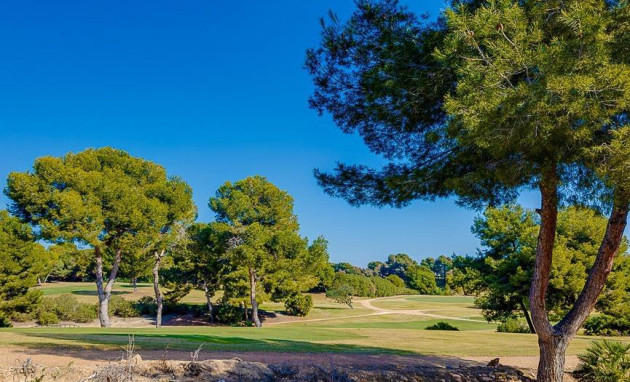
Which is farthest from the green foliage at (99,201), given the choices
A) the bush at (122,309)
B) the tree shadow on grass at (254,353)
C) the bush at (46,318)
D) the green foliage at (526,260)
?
the green foliage at (526,260)

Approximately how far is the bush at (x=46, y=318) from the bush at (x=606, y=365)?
29967mm

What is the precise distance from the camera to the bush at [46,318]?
2877 centimetres

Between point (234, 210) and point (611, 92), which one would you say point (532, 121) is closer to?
point (611, 92)

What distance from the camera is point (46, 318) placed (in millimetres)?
28766

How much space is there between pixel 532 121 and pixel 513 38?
3.62ft

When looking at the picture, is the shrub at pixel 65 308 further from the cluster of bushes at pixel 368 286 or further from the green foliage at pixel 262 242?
the cluster of bushes at pixel 368 286

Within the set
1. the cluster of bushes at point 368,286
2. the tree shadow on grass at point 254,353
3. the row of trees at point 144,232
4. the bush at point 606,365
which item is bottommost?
the tree shadow on grass at point 254,353

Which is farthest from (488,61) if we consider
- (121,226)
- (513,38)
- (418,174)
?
(121,226)

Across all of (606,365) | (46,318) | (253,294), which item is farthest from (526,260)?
(46,318)

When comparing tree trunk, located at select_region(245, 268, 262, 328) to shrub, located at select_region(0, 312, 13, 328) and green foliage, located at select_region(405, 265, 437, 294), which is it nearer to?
shrub, located at select_region(0, 312, 13, 328)

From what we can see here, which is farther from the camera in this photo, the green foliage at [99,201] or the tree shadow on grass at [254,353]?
the green foliage at [99,201]

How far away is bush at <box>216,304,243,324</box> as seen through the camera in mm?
34969

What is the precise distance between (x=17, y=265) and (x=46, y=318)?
3932 mm

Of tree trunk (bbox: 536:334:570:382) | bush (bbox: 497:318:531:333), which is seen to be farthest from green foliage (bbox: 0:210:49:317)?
bush (bbox: 497:318:531:333)
